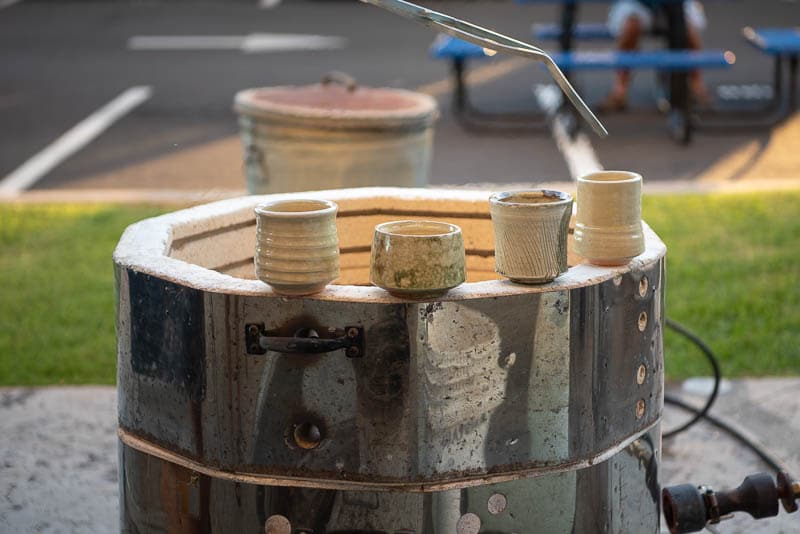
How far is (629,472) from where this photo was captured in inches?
107

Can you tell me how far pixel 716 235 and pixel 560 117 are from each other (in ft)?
9.42

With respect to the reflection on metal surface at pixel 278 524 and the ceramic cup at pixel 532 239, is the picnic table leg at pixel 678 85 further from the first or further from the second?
the reflection on metal surface at pixel 278 524

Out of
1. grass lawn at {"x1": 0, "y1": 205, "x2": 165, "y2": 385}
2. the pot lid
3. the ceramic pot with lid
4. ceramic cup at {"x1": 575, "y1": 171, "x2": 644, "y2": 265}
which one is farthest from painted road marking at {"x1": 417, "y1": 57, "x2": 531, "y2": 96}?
ceramic cup at {"x1": 575, "y1": 171, "x2": 644, "y2": 265}

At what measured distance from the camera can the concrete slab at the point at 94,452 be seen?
11.7 feet

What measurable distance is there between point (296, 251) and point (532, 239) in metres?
0.47

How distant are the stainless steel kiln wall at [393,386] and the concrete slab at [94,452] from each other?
1135mm

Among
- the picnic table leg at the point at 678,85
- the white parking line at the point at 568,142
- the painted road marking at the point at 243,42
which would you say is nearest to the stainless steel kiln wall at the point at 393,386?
the white parking line at the point at 568,142

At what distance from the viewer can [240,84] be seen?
10383 millimetres

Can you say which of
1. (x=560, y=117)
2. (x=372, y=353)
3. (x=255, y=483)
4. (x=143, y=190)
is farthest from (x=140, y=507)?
(x=560, y=117)

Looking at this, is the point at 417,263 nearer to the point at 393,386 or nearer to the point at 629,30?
the point at 393,386

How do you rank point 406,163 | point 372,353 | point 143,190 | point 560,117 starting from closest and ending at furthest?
point 372,353, point 406,163, point 143,190, point 560,117

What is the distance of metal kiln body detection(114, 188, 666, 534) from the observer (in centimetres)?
242

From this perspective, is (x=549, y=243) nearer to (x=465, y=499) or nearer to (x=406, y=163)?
(x=465, y=499)

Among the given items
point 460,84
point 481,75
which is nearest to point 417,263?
point 460,84
